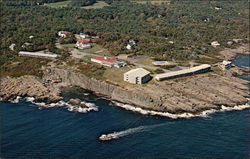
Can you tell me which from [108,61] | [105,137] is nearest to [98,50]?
[108,61]

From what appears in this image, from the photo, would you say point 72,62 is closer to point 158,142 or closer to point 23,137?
point 23,137

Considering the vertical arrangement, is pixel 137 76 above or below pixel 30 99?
above

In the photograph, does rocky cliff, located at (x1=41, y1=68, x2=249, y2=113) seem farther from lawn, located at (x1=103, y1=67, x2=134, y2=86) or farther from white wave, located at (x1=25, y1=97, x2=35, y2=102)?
white wave, located at (x1=25, y1=97, x2=35, y2=102)

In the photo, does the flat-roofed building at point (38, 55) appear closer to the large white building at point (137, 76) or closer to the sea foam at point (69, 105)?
the sea foam at point (69, 105)

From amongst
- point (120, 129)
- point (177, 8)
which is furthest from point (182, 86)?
point (177, 8)

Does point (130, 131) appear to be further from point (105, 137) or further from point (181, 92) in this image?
point (181, 92)

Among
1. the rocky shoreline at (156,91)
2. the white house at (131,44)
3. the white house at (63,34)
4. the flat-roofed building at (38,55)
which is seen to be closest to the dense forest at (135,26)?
the white house at (131,44)

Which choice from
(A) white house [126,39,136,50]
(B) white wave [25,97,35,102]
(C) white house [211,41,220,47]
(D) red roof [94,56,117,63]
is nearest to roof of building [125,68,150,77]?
(D) red roof [94,56,117,63]
